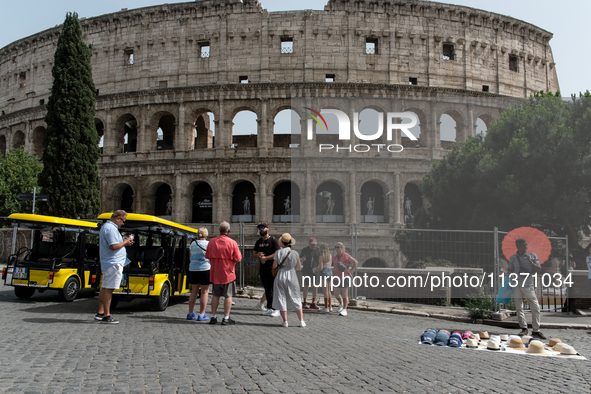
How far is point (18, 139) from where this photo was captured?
33812 millimetres

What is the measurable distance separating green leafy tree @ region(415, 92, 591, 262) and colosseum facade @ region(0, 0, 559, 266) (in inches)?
255

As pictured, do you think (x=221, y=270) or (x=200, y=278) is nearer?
(x=221, y=270)

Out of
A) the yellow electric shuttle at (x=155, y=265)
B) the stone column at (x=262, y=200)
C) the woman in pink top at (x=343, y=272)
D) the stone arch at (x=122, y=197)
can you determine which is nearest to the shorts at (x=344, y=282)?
the woman in pink top at (x=343, y=272)

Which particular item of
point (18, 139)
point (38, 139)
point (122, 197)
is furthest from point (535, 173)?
point (18, 139)

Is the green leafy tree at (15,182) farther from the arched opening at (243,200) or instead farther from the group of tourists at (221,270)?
the group of tourists at (221,270)

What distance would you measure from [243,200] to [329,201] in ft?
18.3

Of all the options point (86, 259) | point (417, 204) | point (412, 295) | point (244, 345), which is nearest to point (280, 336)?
point (244, 345)

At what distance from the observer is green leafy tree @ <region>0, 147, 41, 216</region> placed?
2738cm

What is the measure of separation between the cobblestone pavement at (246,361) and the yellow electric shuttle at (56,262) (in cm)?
203

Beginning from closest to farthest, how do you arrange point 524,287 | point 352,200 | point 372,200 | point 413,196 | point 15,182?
point 524,287 < point 352,200 < point 15,182 < point 372,200 < point 413,196

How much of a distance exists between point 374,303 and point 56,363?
7.92 metres

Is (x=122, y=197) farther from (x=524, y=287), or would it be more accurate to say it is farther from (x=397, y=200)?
(x=524, y=287)

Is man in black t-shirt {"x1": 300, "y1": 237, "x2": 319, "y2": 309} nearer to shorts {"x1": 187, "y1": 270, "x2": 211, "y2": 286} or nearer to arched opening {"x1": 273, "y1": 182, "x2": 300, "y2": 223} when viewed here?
shorts {"x1": 187, "y1": 270, "x2": 211, "y2": 286}

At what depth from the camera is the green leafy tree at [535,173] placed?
63.3 ft
